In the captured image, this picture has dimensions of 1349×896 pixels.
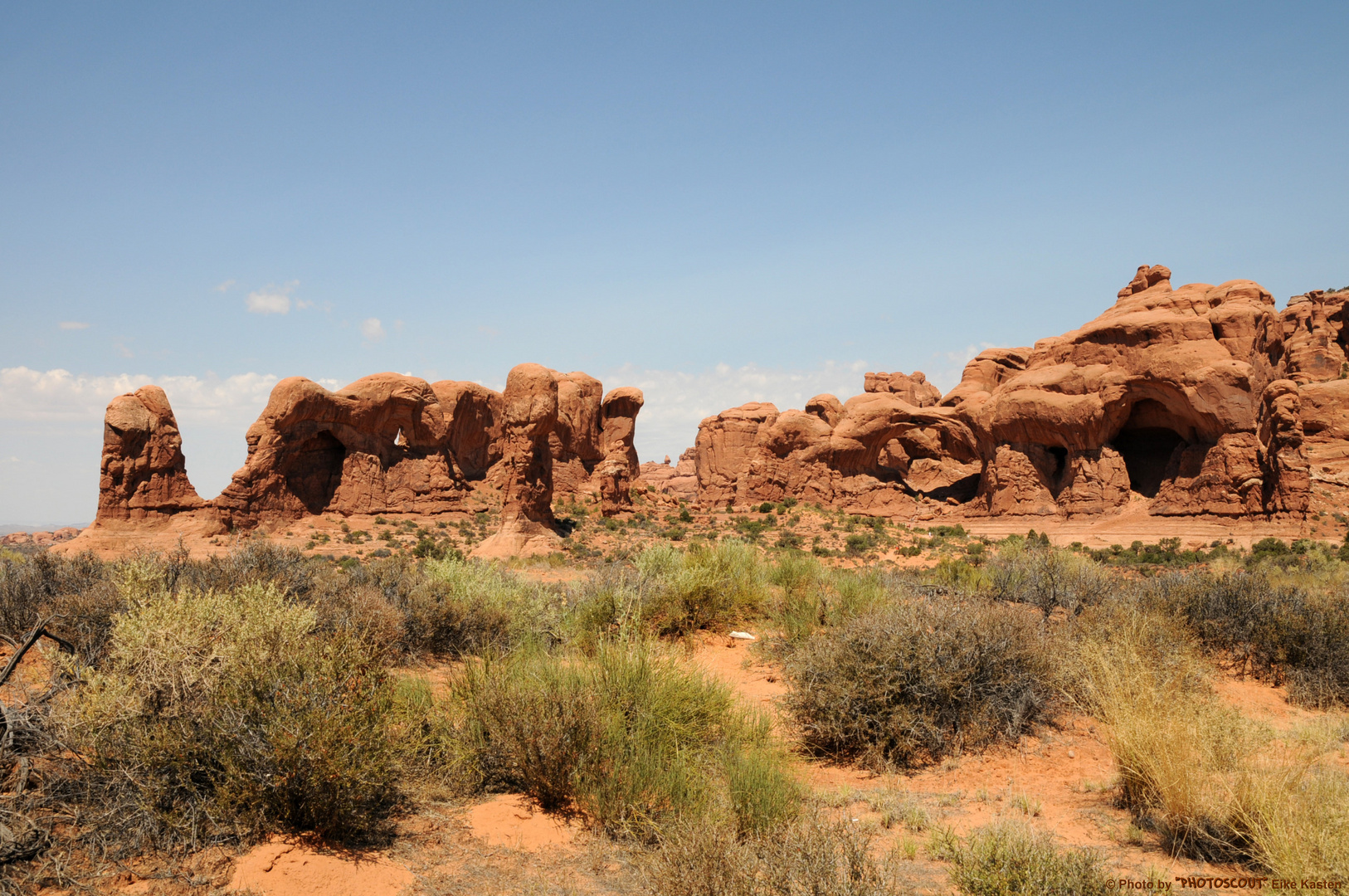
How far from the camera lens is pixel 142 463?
2430 cm

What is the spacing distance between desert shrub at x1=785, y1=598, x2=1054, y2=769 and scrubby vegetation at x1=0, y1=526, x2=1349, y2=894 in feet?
0.07

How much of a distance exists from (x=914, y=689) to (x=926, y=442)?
33213mm

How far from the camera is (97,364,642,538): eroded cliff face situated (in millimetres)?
24188

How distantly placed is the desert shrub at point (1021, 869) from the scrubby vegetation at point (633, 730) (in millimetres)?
14

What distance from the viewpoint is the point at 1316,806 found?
3557mm

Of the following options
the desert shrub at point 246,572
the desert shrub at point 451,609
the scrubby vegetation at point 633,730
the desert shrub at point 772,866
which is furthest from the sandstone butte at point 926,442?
the desert shrub at point 772,866

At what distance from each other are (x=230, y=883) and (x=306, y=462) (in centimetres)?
2876

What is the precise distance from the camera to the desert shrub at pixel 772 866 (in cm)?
315

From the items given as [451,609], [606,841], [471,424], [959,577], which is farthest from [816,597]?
[471,424]

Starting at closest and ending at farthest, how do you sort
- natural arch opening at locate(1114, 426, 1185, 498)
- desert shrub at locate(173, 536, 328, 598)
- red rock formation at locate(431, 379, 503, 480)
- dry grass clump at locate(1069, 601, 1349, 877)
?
dry grass clump at locate(1069, 601, 1349, 877) → desert shrub at locate(173, 536, 328, 598) → natural arch opening at locate(1114, 426, 1185, 498) → red rock formation at locate(431, 379, 503, 480)

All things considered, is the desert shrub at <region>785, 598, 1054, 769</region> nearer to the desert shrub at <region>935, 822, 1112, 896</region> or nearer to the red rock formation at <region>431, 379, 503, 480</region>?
the desert shrub at <region>935, 822, 1112, 896</region>

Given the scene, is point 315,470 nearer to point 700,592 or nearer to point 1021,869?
point 700,592

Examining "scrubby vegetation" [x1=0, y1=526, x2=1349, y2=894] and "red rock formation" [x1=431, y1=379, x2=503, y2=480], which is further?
"red rock formation" [x1=431, y1=379, x2=503, y2=480]

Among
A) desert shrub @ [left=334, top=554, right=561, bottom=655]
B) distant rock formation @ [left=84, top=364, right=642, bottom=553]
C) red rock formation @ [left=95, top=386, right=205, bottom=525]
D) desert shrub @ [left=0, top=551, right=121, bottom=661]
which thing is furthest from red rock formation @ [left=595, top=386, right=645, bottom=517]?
desert shrub @ [left=0, top=551, right=121, bottom=661]
